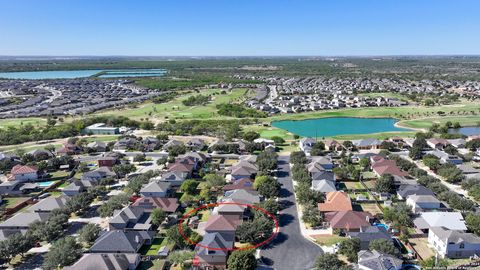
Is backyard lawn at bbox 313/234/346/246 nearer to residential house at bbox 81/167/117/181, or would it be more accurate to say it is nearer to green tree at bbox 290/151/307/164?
green tree at bbox 290/151/307/164

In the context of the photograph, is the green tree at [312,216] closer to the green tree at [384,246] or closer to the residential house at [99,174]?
the green tree at [384,246]

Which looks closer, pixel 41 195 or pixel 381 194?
pixel 381 194

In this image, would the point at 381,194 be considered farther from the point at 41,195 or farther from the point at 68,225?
the point at 41,195

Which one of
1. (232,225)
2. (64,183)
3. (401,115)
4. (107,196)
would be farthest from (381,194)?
(401,115)

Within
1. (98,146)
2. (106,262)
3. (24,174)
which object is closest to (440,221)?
(106,262)

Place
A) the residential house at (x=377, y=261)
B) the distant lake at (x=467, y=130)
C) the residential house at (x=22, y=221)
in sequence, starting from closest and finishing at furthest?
the residential house at (x=377, y=261) → the residential house at (x=22, y=221) → the distant lake at (x=467, y=130)

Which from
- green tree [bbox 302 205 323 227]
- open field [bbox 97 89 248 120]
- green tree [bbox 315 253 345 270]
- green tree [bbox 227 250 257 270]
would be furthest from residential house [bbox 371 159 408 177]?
open field [bbox 97 89 248 120]

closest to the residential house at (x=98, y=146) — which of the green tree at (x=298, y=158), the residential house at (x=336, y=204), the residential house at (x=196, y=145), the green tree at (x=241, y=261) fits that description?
the residential house at (x=196, y=145)
